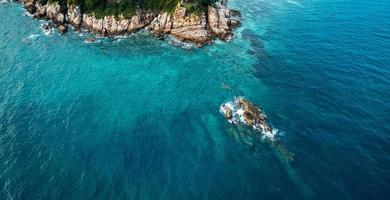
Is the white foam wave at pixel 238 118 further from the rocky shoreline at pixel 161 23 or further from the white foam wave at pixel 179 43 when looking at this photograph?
the rocky shoreline at pixel 161 23

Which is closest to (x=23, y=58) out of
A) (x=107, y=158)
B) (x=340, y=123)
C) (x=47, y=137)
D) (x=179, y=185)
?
(x=47, y=137)

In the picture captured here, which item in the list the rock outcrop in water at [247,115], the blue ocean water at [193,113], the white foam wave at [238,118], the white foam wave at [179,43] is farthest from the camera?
the white foam wave at [179,43]

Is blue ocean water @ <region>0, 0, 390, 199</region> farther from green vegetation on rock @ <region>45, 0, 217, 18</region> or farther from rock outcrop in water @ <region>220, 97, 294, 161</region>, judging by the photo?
green vegetation on rock @ <region>45, 0, 217, 18</region>

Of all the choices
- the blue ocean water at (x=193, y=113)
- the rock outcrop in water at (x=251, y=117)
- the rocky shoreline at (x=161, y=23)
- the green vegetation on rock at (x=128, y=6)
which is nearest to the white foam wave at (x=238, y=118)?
the rock outcrop in water at (x=251, y=117)

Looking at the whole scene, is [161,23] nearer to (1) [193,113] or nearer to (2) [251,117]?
(1) [193,113]

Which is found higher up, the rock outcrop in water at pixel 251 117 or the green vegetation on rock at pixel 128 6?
the green vegetation on rock at pixel 128 6

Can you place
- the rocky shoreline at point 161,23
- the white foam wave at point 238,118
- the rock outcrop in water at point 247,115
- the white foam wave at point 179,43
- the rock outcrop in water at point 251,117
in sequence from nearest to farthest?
the rock outcrop in water at point 251,117 < the white foam wave at point 238,118 < the rock outcrop in water at point 247,115 < the white foam wave at point 179,43 < the rocky shoreline at point 161,23

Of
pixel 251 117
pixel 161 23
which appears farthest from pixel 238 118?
pixel 161 23
